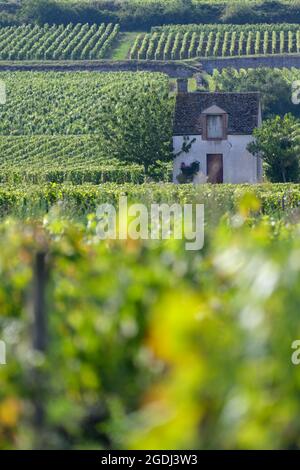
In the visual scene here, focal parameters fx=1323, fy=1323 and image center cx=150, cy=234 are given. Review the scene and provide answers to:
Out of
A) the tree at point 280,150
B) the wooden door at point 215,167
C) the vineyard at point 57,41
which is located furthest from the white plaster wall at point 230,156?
the vineyard at point 57,41

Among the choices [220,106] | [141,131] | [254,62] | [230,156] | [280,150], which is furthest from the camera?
[254,62]

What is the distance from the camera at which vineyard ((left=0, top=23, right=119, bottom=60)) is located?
10756cm

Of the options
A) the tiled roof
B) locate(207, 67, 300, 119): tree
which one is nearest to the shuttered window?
the tiled roof

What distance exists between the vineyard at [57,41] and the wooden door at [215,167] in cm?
5979

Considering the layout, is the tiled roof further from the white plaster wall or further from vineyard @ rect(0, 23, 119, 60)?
vineyard @ rect(0, 23, 119, 60)

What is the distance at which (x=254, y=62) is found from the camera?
102 metres

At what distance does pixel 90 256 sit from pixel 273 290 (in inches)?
103

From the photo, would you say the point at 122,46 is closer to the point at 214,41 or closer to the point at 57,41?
the point at 57,41

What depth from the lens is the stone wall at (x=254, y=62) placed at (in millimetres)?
101312

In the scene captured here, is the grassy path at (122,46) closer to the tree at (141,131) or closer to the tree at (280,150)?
the tree at (141,131)

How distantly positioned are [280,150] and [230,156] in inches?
243

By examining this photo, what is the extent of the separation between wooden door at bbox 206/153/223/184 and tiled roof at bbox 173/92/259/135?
111 cm

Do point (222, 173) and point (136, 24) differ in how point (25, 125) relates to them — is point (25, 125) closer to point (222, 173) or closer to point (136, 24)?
point (222, 173)

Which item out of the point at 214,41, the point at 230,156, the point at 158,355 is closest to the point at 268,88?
the point at 230,156
